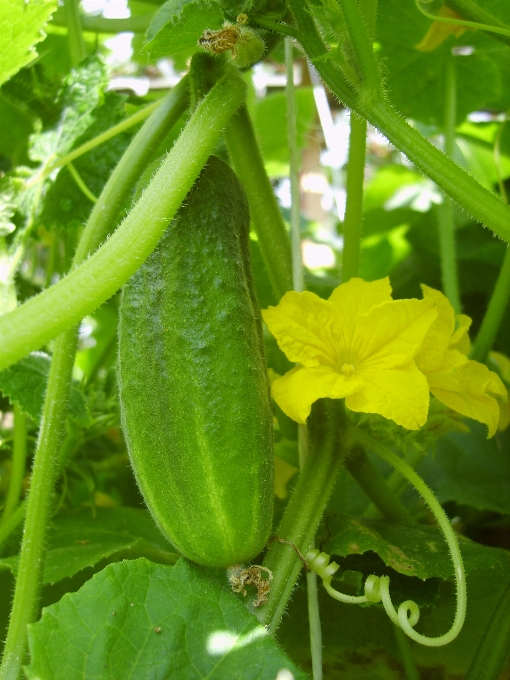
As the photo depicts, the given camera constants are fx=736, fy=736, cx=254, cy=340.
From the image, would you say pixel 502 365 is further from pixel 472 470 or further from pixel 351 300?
pixel 351 300

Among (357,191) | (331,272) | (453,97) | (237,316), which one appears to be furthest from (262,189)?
(331,272)

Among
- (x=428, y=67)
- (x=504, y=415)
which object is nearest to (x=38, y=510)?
(x=504, y=415)

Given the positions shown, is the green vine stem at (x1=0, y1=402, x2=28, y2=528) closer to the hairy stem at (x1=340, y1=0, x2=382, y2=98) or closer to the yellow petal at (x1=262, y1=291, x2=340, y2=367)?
the yellow petal at (x1=262, y1=291, x2=340, y2=367)

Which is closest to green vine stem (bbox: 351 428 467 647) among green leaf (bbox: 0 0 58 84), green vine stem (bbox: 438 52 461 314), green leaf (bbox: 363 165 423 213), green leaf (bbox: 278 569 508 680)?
green leaf (bbox: 278 569 508 680)

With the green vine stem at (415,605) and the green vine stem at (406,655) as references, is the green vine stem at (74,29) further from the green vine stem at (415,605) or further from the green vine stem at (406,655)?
the green vine stem at (406,655)

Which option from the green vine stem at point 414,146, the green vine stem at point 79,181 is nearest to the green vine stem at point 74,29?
the green vine stem at point 79,181
